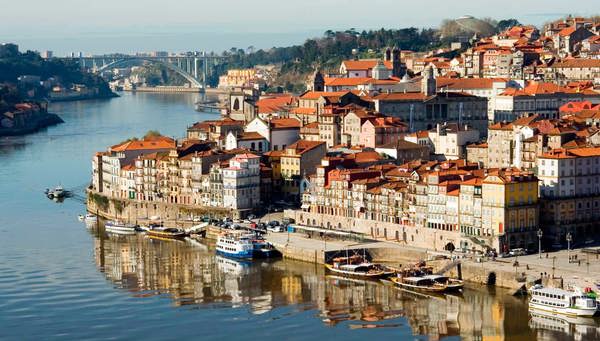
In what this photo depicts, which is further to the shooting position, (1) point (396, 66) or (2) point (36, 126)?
(2) point (36, 126)

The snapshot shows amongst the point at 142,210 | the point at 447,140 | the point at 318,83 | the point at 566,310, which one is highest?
the point at 318,83

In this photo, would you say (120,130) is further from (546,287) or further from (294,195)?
(546,287)

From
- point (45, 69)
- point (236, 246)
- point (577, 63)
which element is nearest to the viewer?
point (236, 246)

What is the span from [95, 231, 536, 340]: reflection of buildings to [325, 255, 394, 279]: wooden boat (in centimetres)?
31

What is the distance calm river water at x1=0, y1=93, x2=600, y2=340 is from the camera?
27.8 metres

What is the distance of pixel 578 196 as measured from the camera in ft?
115

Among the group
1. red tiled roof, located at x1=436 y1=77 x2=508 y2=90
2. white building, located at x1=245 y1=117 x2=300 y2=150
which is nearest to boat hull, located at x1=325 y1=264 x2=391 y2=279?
white building, located at x1=245 y1=117 x2=300 y2=150

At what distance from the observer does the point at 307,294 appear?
31188 millimetres

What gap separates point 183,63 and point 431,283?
134476 mm

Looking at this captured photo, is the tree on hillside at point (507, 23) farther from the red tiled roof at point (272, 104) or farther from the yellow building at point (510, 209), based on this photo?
the yellow building at point (510, 209)

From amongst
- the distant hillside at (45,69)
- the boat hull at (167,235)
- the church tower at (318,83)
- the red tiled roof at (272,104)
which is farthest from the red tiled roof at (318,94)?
the distant hillside at (45,69)

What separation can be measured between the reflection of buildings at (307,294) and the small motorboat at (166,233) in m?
1.69

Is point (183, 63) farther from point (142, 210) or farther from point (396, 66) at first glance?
point (142, 210)

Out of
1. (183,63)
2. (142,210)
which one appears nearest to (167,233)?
(142,210)
